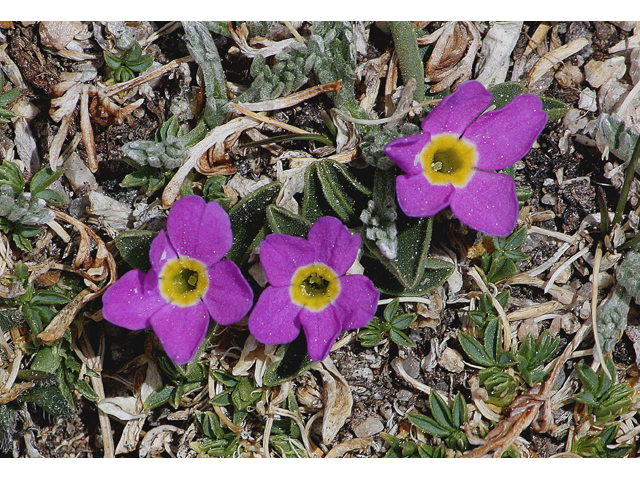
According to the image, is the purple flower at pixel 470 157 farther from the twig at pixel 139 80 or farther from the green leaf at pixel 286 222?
the twig at pixel 139 80

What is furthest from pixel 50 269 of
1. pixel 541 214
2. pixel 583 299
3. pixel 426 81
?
pixel 583 299

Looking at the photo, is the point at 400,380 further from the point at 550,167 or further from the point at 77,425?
the point at 77,425

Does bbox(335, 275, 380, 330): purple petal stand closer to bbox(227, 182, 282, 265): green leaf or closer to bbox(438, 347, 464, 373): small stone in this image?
bbox(227, 182, 282, 265): green leaf

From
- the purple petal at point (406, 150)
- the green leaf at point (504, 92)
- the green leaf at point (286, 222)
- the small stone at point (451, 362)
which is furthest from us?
the small stone at point (451, 362)

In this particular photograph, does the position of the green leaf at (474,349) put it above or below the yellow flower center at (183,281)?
below

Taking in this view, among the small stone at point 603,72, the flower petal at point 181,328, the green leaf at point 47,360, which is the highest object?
the small stone at point 603,72

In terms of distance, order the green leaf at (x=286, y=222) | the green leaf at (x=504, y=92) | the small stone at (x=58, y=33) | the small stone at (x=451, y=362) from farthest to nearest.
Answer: the small stone at (x=58, y=33), the small stone at (x=451, y=362), the green leaf at (x=504, y=92), the green leaf at (x=286, y=222)

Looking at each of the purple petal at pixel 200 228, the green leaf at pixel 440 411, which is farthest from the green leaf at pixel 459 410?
the purple petal at pixel 200 228

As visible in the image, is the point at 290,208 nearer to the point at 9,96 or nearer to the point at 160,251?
the point at 160,251
